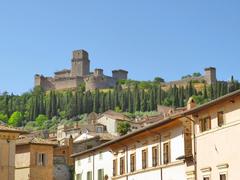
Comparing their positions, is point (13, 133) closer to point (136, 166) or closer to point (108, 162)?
point (136, 166)

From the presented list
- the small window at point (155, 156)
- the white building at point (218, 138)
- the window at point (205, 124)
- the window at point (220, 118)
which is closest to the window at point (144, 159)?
the small window at point (155, 156)

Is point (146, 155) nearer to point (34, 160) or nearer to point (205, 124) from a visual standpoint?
point (205, 124)

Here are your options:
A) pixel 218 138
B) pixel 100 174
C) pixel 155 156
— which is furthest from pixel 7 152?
pixel 100 174

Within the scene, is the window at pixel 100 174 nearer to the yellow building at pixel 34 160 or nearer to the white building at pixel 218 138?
the yellow building at pixel 34 160

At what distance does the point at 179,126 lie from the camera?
132ft

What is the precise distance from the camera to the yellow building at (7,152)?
4356cm

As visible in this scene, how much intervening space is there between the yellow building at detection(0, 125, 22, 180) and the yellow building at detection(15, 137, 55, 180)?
1883cm

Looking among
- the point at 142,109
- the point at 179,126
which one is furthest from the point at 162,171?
the point at 142,109

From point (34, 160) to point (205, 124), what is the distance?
3092 cm

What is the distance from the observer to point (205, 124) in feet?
120

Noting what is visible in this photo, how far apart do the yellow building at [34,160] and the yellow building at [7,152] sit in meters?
18.8

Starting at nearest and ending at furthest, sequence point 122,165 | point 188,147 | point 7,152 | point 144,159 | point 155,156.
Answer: point 188,147, point 7,152, point 155,156, point 144,159, point 122,165

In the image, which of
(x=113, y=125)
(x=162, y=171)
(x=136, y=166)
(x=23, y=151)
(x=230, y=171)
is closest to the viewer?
(x=230, y=171)

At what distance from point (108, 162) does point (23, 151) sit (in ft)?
38.1
